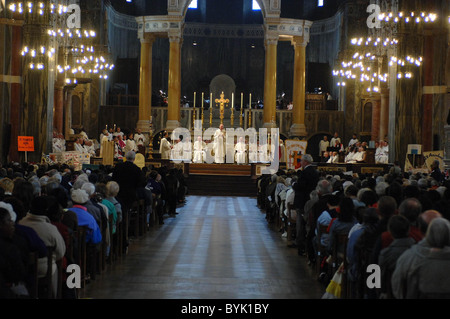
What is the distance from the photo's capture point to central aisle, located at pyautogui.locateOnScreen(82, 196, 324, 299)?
9.40m

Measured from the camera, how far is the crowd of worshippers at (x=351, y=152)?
94.3ft

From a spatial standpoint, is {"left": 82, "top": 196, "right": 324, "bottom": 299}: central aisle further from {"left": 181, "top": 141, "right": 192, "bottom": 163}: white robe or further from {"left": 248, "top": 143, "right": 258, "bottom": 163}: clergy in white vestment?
{"left": 248, "top": 143, "right": 258, "bottom": 163}: clergy in white vestment

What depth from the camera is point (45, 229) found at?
7602mm

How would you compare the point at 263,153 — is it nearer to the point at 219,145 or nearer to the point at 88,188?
the point at 219,145

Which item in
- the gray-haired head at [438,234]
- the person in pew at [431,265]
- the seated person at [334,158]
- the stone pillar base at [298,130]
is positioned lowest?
the seated person at [334,158]

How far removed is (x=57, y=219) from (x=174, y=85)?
27.3 meters

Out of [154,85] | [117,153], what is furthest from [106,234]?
[154,85]

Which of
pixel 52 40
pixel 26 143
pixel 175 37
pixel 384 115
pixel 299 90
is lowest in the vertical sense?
pixel 26 143

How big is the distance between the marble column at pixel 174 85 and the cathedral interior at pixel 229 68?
0.08 meters

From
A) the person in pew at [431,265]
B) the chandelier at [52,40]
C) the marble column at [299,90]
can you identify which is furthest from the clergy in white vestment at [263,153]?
the person in pew at [431,265]

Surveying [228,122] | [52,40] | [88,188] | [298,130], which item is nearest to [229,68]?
[228,122]

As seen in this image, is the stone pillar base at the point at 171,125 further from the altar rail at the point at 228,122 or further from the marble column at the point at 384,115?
the marble column at the point at 384,115

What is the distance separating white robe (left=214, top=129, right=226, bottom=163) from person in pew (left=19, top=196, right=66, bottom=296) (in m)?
24.7
